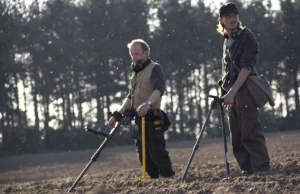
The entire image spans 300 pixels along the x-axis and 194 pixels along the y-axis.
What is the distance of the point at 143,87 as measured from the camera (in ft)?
26.8

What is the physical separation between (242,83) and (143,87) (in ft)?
4.80

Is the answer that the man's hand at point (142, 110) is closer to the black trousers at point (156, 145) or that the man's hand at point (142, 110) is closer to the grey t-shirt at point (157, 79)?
the grey t-shirt at point (157, 79)

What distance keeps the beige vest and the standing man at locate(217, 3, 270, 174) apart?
1.01m

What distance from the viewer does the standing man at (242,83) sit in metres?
7.21

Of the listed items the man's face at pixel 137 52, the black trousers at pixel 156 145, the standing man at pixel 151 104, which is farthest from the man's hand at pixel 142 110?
the man's face at pixel 137 52

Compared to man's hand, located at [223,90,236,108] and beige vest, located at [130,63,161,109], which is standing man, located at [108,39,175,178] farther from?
man's hand, located at [223,90,236,108]

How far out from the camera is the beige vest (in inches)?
319

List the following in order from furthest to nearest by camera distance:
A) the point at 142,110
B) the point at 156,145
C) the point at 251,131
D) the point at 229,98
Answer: the point at 156,145 < the point at 142,110 < the point at 251,131 < the point at 229,98

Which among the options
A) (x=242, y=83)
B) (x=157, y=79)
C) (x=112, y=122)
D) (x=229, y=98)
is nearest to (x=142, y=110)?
(x=157, y=79)

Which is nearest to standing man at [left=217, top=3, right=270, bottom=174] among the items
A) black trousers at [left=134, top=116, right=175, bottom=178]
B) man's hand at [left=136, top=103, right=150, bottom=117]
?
man's hand at [left=136, top=103, right=150, bottom=117]

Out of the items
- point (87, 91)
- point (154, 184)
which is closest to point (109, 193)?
point (154, 184)

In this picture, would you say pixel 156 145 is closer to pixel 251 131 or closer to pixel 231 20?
pixel 251 131

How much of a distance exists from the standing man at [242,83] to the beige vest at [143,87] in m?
1.01

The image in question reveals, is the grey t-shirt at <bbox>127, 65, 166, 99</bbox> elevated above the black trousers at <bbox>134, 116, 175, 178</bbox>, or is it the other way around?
the grey t-shirt at <bbox>127, 65, 166, 99</bbox>
